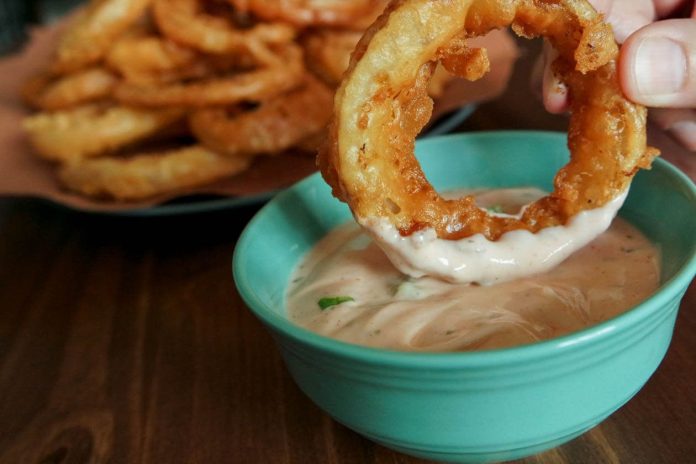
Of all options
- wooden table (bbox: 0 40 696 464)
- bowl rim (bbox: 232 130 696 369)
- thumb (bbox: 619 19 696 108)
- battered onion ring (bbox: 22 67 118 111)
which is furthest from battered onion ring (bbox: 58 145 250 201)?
thumb (bbox: 619 19 696 108)

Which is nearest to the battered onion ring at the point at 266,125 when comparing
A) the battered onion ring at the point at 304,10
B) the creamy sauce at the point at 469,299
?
the battered onion ring at the point at 304,10

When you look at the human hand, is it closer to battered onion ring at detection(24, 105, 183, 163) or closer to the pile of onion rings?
the pile of onion rings

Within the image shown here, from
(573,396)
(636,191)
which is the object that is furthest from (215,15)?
(573,396)

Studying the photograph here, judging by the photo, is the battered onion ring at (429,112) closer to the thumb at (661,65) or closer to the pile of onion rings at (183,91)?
the thumb at (661,65)

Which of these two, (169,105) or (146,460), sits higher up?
(169,105)

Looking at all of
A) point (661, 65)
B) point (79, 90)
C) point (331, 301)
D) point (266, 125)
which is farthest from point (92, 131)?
point (661, 65)

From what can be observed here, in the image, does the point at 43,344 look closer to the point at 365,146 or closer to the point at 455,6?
the point at 365,146
